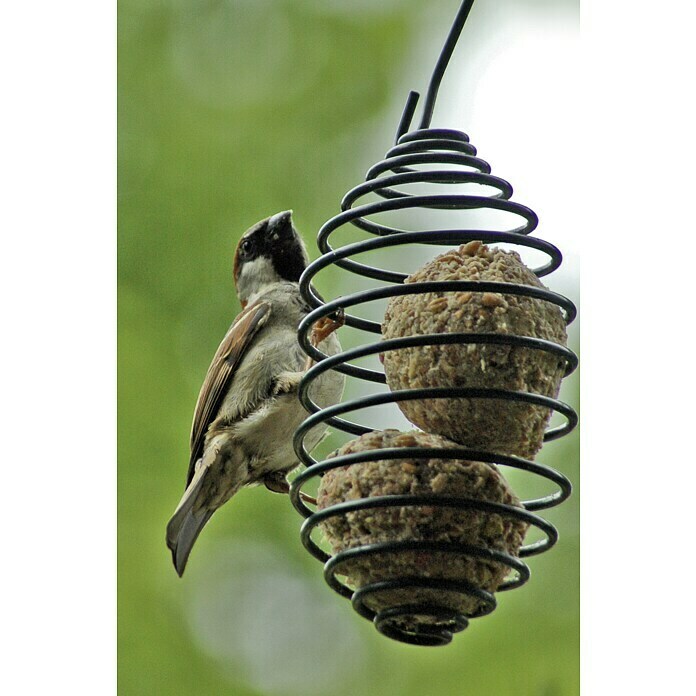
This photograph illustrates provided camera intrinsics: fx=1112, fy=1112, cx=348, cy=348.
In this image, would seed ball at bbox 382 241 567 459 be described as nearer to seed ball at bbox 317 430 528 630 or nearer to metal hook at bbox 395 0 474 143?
seed ball at bbox 317 430 528 630

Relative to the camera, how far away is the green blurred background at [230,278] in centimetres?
204

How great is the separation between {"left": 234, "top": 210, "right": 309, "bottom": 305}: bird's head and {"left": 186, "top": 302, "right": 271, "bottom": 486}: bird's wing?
133 mm

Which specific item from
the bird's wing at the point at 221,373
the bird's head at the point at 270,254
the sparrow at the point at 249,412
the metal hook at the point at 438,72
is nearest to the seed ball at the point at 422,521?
the metal hook at the point at 438,72

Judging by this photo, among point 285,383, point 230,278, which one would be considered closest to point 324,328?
point 285,383

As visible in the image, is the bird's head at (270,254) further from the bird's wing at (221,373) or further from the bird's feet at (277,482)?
the bird's feet at (277,482)

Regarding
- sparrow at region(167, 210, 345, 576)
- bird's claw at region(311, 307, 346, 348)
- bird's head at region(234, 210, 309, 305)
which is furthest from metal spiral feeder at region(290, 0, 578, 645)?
bird's head at region(234, 210, 309, 305)

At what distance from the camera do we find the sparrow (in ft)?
6.55

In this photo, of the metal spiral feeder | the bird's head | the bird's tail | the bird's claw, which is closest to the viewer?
the metal spiral feeder

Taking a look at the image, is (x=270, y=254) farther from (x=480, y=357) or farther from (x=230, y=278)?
(x=480, y=357)

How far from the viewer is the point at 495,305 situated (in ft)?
3.80
